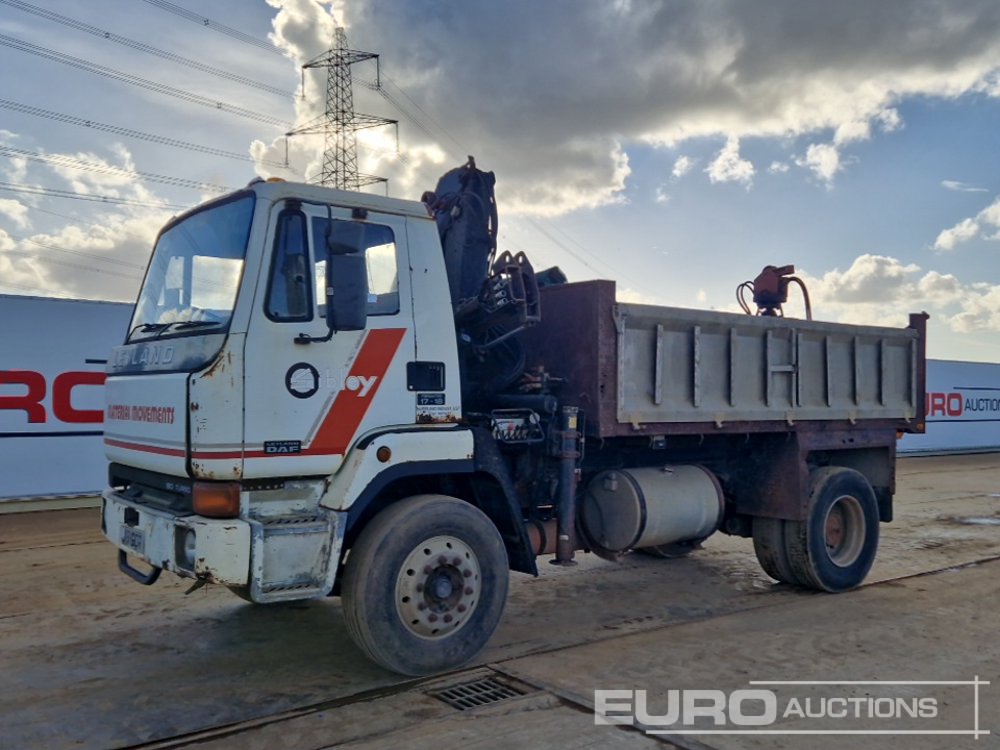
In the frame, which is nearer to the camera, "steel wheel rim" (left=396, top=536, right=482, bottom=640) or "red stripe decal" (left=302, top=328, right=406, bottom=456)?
"red stripe decal" (left=302, top=328, right=406, bottom=456)

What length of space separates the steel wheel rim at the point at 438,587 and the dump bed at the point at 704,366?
154 centimetres

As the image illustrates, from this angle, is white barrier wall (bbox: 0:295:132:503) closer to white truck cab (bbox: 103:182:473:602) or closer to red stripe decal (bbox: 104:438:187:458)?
red stripe decal (bbox: 104:438:187:458)

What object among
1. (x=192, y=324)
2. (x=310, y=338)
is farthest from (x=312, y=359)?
(x=192, y=324)

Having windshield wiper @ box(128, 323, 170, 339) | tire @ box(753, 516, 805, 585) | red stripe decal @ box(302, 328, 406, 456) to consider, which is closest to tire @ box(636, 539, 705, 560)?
tire @ box(753, 516, 805, 585)

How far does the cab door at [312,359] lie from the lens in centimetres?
469

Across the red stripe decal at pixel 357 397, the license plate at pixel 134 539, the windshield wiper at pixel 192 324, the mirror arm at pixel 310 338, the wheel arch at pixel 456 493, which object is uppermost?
the windshield wiper at pixel 192 324

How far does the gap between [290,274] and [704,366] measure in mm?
3549

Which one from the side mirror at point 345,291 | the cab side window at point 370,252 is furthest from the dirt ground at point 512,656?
the cab side window at point 370,252

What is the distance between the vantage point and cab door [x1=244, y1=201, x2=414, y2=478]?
15.4 ft

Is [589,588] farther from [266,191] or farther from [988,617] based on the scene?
[266,191]

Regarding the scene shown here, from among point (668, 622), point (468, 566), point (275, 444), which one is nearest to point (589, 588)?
point (668, 622)

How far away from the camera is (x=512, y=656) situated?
563cm

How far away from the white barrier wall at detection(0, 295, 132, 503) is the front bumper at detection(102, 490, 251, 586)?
735 centimetres

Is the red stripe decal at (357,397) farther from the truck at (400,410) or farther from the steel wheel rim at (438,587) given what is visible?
the steel wheel rim at (438,587)
